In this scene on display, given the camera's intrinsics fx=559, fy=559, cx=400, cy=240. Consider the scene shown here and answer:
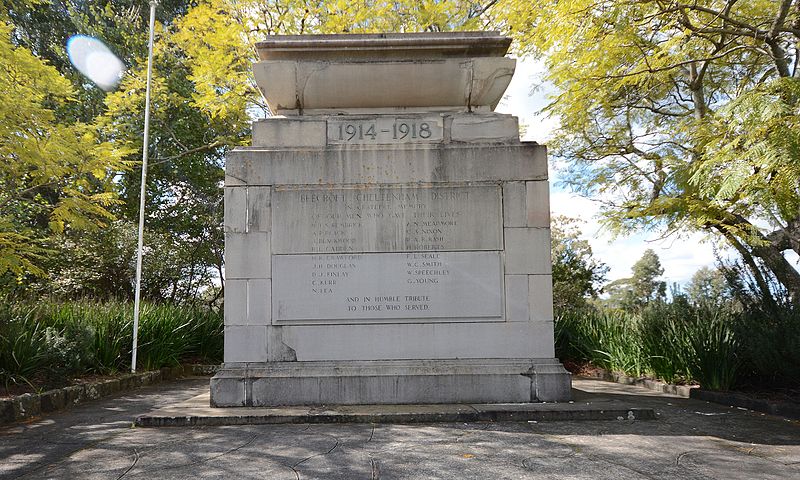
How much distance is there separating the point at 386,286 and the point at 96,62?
17.5 meters

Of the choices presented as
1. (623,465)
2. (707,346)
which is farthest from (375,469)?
(707,346)

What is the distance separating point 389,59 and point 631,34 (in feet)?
12.8

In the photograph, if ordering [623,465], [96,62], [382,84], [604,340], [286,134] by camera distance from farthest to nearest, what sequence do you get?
[96,62]
[604,340]
[382,84]
[286,134]
[623,465]

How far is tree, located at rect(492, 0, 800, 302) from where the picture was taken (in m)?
6.22

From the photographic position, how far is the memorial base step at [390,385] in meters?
5.50

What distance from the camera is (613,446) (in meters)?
4.19

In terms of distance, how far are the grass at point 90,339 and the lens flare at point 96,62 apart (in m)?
9.98

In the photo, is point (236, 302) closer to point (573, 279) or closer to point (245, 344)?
point (245, 344)

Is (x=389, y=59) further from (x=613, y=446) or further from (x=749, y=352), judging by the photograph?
(x=749, y=352)

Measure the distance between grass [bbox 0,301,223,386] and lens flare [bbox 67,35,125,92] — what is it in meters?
9.98

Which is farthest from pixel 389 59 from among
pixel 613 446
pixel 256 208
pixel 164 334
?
pixel 164 334

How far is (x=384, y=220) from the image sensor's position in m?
5.81

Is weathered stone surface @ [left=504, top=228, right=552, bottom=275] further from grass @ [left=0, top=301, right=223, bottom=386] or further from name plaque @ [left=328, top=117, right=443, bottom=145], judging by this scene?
grass @ [left=0, top=301, right=223, bottom=386]

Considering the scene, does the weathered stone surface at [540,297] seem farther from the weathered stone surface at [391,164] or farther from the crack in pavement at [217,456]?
the crack in pavement at [217,456]
